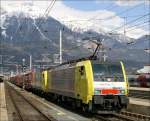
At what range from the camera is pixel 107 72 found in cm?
2617

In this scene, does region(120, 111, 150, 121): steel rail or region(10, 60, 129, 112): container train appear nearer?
region(120, 111, 150, 121): steel rail

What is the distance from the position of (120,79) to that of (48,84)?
19856 millimetres

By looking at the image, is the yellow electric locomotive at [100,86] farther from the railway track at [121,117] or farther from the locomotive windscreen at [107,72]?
the railway track at [121,117]

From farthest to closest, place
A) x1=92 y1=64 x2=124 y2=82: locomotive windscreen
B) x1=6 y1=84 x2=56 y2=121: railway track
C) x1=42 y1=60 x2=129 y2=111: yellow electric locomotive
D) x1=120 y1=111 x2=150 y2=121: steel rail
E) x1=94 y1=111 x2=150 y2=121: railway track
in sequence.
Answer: x1=6 y1=84 x2=56 y2=121: railway track, x1=92 y1=64 x2=124 y2=82: locomotive windscreen, x1=42 y1=60 x2=129 y2=111: yellow electric locomotive, x1=94 y1=111 x2=150 y2=121: railway track, x1=120 y1=111 x2=150 y2=121: steel rail

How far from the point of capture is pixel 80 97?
88.6 feet

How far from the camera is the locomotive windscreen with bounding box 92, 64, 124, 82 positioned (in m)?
25.7

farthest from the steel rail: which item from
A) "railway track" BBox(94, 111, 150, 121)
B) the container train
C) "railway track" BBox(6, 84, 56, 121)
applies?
"railway track" BBox(6, 84, 56, 121)

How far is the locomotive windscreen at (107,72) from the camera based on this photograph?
25.7 meters

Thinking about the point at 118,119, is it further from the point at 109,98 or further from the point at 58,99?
the point at 58,99

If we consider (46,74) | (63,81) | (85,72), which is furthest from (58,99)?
(85,72)

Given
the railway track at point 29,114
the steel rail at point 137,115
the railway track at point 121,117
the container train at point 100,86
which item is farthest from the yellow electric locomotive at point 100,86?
the railway track at point 29,114

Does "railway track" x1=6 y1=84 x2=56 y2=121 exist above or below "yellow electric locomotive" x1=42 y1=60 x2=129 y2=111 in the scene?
below

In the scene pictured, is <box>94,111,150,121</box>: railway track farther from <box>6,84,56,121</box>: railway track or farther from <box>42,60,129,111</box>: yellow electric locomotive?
<box>6,84,56,121</box>: railway track

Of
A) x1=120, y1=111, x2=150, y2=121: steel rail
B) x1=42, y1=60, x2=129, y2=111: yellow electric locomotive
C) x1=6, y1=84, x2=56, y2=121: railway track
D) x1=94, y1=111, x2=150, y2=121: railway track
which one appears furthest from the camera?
x1=6, y1=84, x2=56, y2=121: railway track
